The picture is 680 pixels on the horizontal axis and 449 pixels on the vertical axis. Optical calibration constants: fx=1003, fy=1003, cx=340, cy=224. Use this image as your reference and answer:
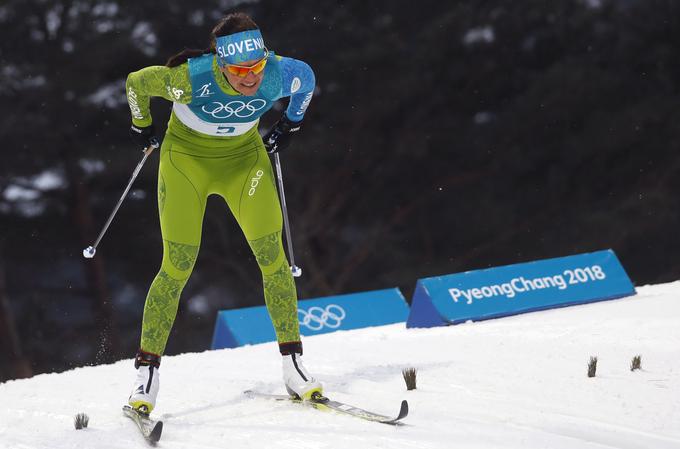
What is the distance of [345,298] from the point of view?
964 centimetres

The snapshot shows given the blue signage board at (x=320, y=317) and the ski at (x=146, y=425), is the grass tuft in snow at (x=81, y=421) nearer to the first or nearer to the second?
the ski at (x=146, y=425)

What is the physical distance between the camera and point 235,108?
15.7 feet

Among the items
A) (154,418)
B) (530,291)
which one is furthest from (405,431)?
(530,291)

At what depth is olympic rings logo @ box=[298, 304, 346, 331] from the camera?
9062 mm

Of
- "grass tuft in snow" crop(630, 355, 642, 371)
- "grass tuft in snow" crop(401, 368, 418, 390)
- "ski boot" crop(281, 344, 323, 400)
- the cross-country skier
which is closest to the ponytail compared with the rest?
the cross-country skier

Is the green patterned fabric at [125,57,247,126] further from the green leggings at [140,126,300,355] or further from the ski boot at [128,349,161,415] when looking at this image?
the ski boot at [128,349,161,415]

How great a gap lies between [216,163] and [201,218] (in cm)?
28

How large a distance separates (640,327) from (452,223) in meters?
13.7

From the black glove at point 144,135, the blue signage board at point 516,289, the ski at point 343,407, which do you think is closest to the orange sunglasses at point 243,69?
the black glove at point 144,135

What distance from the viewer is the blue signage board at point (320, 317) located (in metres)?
8.92

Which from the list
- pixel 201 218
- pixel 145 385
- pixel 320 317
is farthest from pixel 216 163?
pixel 320 317

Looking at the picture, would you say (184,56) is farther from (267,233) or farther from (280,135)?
(267,233)

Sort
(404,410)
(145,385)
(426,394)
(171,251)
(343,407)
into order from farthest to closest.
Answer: (426,394)
(171,251)
(145,385)
(343,407)
(404,410)

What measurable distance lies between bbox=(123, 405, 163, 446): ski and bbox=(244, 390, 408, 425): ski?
0.70 meters
